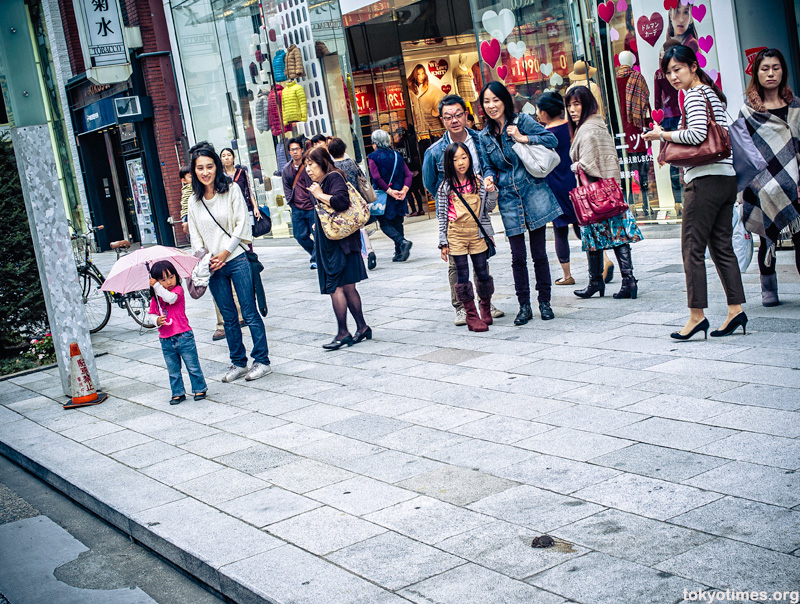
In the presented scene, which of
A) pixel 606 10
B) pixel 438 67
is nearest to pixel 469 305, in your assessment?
pixel 606 10

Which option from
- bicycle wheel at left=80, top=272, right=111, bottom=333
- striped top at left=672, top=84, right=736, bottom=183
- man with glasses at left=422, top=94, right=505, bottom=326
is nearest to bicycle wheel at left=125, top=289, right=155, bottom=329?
bicycle wheel at left=80, top=272, right=111, bottom=333

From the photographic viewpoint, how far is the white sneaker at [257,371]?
7.50m

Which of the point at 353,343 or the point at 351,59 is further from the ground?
the point at 351,59

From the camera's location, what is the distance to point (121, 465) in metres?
5.66

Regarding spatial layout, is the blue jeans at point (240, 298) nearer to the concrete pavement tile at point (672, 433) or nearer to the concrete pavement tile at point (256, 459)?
the concrete pavement tile at point (256, 459)

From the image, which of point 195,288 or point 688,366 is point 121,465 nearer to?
point 195,288

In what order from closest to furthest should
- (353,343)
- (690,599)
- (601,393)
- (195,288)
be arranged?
1. (690,599)
2. (601,393)
3. (195,288)
4. (353,343)

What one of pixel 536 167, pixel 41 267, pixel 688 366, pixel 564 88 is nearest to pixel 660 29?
pixel 564 88

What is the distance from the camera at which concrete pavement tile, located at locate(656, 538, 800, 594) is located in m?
3.08

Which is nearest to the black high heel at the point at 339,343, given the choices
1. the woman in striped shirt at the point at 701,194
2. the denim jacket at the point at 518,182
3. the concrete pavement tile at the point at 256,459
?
the denim jacket at the point at 518,182

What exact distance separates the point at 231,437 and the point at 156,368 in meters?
3.15

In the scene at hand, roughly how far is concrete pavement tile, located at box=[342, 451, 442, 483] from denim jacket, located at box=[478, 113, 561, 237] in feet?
10.5

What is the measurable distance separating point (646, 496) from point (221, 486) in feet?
7.49

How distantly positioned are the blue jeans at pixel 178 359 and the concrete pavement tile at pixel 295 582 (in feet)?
10.8
